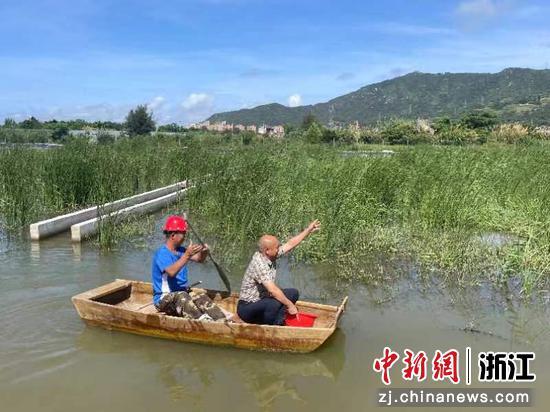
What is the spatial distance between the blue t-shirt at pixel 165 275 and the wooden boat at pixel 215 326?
0.91ft

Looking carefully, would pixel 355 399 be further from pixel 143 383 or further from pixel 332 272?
pixel 332 272

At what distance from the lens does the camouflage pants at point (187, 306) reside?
19.3ft

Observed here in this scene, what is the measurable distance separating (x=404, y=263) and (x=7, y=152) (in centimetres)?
968

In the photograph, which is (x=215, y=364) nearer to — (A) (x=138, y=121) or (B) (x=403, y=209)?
(B) (x=403, y=209)

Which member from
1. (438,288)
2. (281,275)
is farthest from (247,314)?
(438,288)

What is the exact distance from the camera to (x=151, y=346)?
580 centimetres

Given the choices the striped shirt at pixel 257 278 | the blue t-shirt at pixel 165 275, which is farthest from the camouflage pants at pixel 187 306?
the striped shirt at pixel 257 278

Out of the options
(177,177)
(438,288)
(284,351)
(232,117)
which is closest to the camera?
(284,351)

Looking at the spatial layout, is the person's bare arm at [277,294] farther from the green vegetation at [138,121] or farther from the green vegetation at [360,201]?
the green vegetation at [138,121]

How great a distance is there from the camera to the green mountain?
86812mm

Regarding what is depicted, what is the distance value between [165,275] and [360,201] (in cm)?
575

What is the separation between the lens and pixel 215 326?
5.57 m

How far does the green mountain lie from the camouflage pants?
253 feet

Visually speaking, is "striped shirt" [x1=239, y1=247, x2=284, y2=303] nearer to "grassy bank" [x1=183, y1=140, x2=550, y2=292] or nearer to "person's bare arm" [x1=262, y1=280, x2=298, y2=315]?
"person's bare arm" [x1=262, y1=280, x2=298, y2=315]
